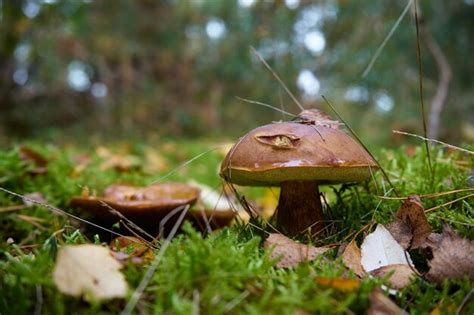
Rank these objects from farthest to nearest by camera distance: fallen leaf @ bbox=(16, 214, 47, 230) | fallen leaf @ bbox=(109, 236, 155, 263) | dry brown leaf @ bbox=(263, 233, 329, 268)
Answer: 1. fallen leaf @ bbox=(16, 214, 47, 230)
2. dry brown leaf @ bbox=(263, 233, 329, 268)
3. fallen leaf @ bbox=(109, 236, 155, 263)

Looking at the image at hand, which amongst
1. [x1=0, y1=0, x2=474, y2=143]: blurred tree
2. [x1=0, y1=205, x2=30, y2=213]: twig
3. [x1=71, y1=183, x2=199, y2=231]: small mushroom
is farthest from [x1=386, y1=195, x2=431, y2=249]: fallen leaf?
[x1=0, y1=0, x2=474, y2=143]: blurred tree

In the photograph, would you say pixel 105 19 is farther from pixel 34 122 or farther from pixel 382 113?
pixel 382 113

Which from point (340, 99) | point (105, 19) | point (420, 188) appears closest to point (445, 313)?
point (420, 188)

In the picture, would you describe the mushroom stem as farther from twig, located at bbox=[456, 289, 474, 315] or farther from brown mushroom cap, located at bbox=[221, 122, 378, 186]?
twig, located at bbox=[456, 289, 474, 315]

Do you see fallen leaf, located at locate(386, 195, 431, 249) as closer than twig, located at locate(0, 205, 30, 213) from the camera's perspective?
Yes

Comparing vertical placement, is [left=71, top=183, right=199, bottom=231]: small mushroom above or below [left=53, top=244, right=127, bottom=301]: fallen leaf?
below

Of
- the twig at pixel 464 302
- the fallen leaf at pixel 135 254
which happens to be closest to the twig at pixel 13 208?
the fallen leaf at pixel 135 254

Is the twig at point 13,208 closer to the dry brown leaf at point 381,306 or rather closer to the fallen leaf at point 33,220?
the fallen leaf at point 33,220
